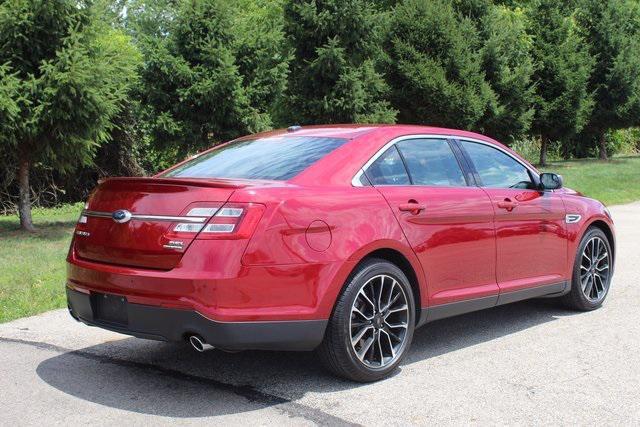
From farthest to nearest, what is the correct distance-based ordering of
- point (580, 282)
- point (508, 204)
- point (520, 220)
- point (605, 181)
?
point (605, 181), point (580, 282), point (520, 220), point (508, 204)

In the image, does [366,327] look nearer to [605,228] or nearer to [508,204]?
[508,204]

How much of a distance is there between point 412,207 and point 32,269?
203 inches

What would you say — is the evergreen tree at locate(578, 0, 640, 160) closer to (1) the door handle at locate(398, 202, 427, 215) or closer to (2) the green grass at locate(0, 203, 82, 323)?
(2) the green grass at locate(0, 203, 82, 323)

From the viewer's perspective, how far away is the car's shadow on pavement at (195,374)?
4328 millimetres

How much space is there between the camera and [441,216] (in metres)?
5.11

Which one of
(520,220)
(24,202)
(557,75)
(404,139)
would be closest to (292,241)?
(404,139)

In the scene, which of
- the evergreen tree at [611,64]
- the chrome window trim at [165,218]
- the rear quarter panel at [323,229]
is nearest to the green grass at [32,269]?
the chrome window trim at [165,218]

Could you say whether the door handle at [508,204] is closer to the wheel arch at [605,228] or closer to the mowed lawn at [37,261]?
the wheel arch at [605,228]

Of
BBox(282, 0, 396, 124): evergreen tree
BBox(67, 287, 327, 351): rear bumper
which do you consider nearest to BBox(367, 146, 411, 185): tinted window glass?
BBox(67, 287, 327, 351): rear bumper

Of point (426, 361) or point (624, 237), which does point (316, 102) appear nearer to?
point (624, 237)

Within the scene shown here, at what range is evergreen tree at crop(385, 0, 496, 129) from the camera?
1975 centimetres

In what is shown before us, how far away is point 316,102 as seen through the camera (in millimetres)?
16922

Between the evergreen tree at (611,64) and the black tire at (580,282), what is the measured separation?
72.5 ft

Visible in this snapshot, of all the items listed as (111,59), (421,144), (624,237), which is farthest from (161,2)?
(421,144)
